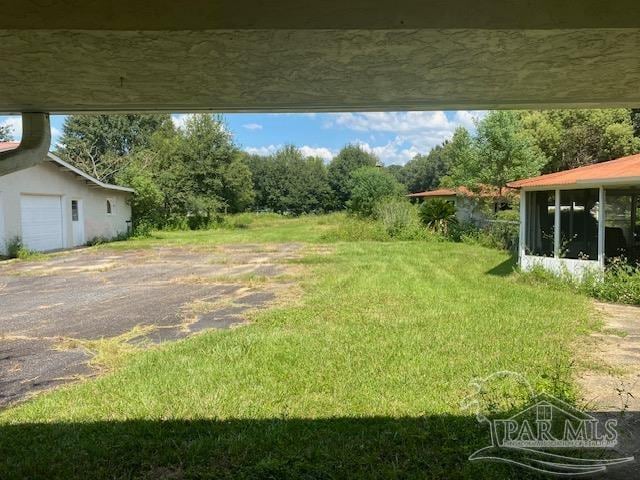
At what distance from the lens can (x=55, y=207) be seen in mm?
18250

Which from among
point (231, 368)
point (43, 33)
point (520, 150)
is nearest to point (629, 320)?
point (231, 368)

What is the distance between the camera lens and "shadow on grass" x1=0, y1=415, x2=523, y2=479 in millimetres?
3021

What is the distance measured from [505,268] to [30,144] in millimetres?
11368

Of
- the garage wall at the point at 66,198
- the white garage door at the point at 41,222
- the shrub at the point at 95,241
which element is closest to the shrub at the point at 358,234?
the shrub at the point at 95,241

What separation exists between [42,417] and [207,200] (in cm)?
2686

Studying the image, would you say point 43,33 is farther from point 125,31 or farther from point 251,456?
point 251,456

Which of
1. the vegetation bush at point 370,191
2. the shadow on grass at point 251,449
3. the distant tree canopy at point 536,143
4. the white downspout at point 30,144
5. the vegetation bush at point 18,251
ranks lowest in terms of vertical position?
the shadow on grass at point 251,449

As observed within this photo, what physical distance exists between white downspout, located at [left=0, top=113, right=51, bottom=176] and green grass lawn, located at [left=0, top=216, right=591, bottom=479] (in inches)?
78.1

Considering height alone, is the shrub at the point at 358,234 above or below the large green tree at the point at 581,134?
below

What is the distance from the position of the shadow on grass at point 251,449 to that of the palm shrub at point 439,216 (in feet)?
60.6

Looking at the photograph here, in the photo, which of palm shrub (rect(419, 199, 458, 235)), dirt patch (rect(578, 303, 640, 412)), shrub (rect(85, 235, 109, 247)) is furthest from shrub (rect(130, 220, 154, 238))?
dirt patch (rect(578, 303, 640, 412))

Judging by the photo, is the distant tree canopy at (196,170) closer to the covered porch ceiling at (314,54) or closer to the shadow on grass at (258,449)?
the shadow on grass at (258,449)

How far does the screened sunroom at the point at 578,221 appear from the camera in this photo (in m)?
9.91

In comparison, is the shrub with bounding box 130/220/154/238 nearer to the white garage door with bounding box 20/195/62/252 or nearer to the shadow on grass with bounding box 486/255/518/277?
the white garage door with bounding box 20/195/62/252
